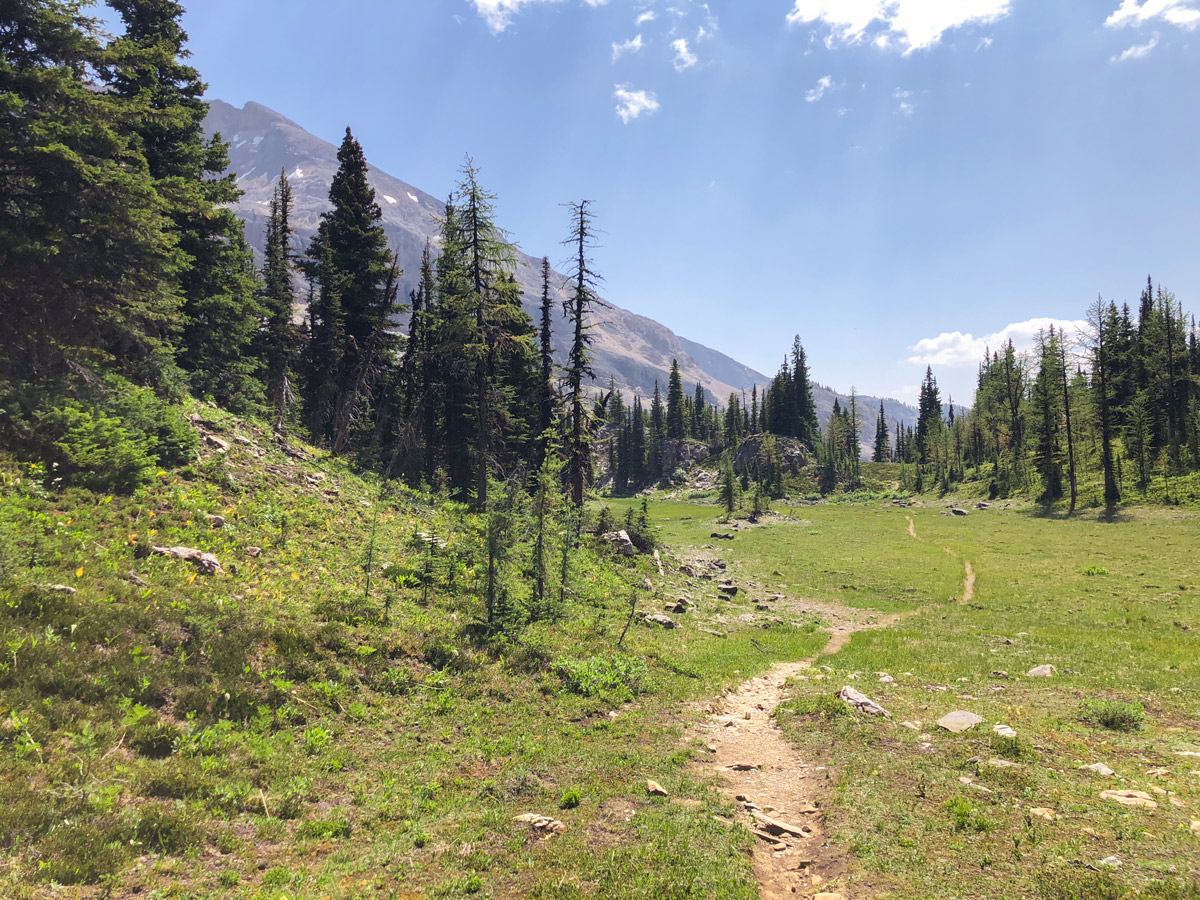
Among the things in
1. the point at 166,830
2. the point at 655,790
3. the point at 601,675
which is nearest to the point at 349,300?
the point at 601,675

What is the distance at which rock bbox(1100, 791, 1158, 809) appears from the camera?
7.19 metres

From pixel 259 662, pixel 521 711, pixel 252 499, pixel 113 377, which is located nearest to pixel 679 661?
pixel 521 711

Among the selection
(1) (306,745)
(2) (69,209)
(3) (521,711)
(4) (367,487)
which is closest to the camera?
(1) (306,745)

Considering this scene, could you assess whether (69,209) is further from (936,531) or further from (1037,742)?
(936,531)

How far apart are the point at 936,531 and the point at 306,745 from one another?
5742 centimetres

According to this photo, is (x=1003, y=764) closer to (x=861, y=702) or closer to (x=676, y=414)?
(x=861, y=702)

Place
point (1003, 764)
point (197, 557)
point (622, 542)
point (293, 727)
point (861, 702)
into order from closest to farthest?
point (1003, 764), point (293, 727), point (197, 557), point (861, 702), point (622, 542)

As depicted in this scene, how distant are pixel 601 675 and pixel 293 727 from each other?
8251 mm

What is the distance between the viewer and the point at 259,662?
35.9ft

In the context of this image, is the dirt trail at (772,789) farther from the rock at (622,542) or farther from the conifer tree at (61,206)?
the conifer tree at (61,206)

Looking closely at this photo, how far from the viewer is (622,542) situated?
31719 millimetres

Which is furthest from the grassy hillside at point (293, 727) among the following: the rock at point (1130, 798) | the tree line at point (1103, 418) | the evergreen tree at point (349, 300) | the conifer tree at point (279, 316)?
the tree line at point (1103, 418)

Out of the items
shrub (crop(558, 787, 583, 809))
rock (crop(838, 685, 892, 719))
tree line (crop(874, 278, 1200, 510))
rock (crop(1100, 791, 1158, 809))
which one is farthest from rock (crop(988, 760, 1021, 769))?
tree line (crop(874, 278, 1200, 510))

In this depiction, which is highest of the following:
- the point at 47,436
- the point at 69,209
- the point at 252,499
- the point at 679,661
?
the point at 69,209
